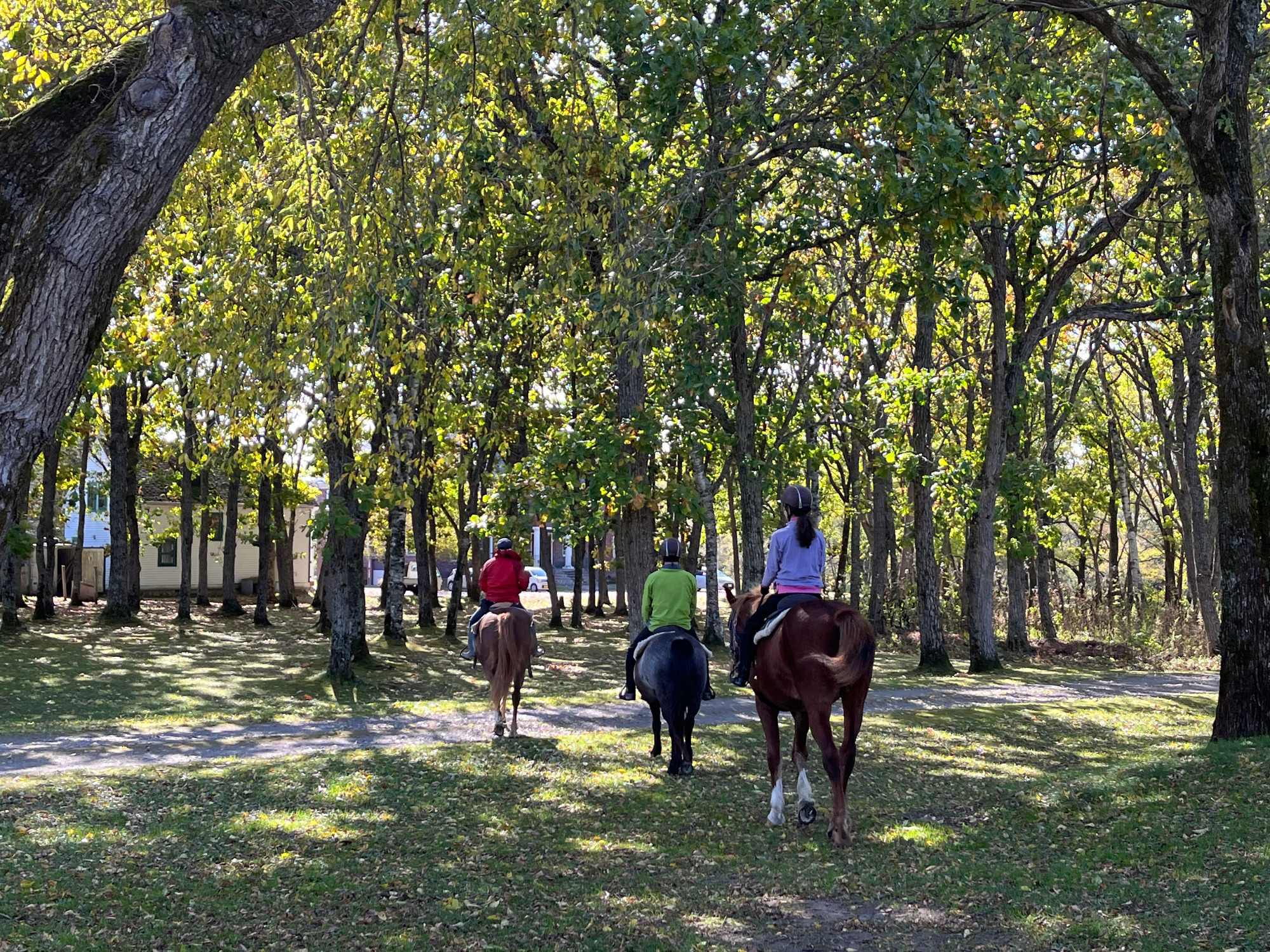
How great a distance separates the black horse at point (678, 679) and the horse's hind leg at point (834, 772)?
3.04 metres

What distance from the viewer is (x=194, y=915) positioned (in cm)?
718

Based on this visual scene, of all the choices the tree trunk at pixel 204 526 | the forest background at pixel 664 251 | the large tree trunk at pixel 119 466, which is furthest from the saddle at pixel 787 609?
the tree trunk at pixel 204 526

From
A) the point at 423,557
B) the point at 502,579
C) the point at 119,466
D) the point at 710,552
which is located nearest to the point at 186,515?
the point at 119,466

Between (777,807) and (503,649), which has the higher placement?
(503,649)

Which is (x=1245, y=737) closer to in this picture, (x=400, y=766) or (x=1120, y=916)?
(x=1120, y=916)

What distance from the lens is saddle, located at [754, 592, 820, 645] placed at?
9.91m

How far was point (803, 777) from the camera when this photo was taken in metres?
10.2

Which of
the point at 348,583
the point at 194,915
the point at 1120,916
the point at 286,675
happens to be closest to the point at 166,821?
the point at 194,915

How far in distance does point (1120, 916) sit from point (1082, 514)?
146ft

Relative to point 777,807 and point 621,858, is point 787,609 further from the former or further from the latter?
point 621,858

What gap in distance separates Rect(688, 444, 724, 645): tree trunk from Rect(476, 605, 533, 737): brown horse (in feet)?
38.7

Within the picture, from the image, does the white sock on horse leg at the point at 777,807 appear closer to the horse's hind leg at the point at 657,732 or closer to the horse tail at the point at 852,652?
the horse tail at the point at 852,652

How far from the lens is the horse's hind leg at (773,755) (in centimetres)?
1030

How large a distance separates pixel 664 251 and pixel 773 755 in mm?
5561
